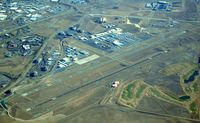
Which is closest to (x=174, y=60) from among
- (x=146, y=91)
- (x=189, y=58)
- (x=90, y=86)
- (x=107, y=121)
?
(x=189, y=58)

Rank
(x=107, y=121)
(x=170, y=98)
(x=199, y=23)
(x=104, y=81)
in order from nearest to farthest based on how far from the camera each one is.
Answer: (x=107, y=121)
(x=170, y=98)
(x=104, y=81)
(x=199, y=23)

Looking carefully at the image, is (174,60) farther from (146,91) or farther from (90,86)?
(90,86)

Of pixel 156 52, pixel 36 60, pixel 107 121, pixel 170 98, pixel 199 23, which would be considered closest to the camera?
pixel 107 121

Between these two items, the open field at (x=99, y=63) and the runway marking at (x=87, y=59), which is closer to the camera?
the open field at (x=99, y=63)

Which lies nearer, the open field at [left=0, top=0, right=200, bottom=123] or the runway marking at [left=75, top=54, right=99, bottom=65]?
the open field at [left=0, top=0, right=200, bottom=123]

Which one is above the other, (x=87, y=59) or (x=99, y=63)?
(x=87, y=59)

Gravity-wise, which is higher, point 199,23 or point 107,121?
point 199,23

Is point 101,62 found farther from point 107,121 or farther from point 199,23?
point 199,23

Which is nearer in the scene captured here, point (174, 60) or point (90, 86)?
point (90, 86)

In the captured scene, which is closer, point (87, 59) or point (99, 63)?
point (99, 63)
